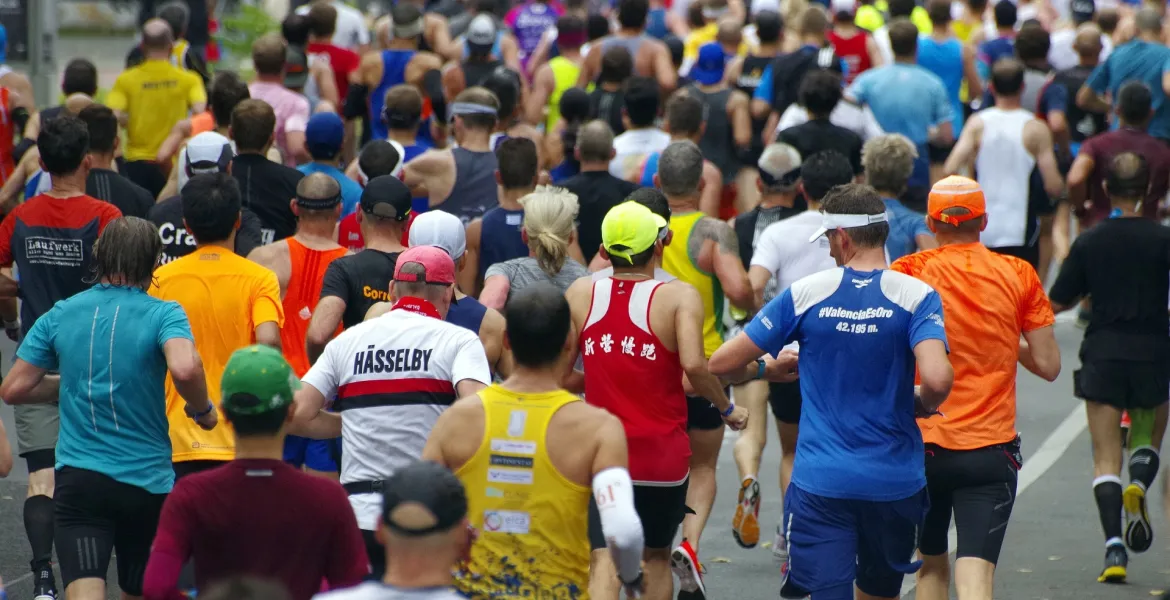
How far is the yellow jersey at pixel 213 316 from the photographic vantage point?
6.75 meters

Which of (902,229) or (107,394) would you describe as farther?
(902,229)

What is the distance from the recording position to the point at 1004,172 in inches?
486

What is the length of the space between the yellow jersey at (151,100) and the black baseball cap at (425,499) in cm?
932

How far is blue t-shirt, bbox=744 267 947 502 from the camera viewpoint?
5895 millimetres

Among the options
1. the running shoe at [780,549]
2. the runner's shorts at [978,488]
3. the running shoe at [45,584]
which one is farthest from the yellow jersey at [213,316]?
the running shoe at [780,549]

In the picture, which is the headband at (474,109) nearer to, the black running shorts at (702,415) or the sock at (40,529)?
the black running shorts at (702,415)

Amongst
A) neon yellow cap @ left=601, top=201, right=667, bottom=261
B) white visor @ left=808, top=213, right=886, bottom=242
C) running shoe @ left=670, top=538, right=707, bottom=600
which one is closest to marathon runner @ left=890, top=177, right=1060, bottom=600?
white visor @ left=808, top=213, right=886, bottom=242

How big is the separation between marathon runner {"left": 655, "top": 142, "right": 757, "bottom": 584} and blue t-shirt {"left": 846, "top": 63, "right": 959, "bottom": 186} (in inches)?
197

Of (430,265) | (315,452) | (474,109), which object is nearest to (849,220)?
(430,265)

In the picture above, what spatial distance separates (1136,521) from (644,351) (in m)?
Result: 3.22

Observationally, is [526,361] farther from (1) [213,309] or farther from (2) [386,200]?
(2) [386,200]

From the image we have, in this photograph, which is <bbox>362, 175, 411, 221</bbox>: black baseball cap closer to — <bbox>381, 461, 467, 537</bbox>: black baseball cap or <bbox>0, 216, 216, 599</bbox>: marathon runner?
<bbox>0, 216, 216, 599</bbox>: marathon runner

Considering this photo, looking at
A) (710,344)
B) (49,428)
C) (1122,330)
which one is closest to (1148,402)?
(1122,330)

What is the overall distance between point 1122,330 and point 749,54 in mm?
7151
